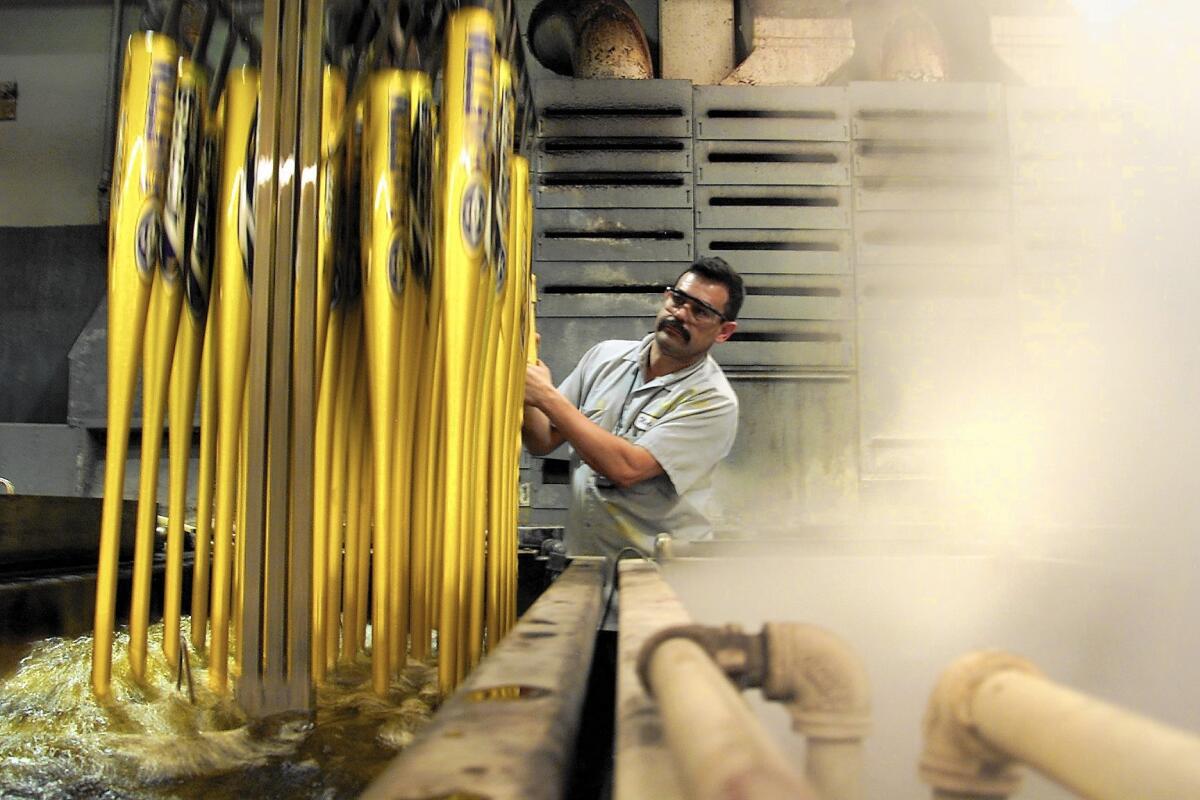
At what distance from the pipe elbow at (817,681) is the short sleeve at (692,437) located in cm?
149

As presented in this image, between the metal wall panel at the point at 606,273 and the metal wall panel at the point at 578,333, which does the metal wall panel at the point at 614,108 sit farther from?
the metal wall panel at the point at 578,333

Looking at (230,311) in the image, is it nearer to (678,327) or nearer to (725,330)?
(678,327)

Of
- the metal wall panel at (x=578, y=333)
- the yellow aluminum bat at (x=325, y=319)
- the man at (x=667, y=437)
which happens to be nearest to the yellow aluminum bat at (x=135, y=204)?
the yellow aluminum bat at (x=325, y=319)

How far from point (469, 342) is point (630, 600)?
9.5 inches

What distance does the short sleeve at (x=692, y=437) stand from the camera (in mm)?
1827

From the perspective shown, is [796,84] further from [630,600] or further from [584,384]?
[630,600]

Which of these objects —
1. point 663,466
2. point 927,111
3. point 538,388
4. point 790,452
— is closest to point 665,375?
point 663,466

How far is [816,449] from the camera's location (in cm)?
267

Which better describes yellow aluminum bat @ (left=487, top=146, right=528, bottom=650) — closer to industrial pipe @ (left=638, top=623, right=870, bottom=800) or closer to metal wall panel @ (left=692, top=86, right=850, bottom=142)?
industrial pipe @ (left=638, top=623, right=870, bottom=800)

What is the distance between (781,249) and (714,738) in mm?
2667

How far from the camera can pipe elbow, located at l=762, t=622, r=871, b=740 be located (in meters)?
0.29

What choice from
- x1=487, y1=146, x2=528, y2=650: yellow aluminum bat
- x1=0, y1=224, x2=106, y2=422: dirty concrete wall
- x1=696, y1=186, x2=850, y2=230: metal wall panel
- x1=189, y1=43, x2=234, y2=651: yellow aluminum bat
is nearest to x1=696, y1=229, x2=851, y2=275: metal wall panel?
x1=696, y1=186, x2=850, y2=230: metal wall panel

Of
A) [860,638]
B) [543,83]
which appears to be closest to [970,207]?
[543,83]

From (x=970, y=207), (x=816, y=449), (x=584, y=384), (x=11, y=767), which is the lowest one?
(x=11, y=767)
